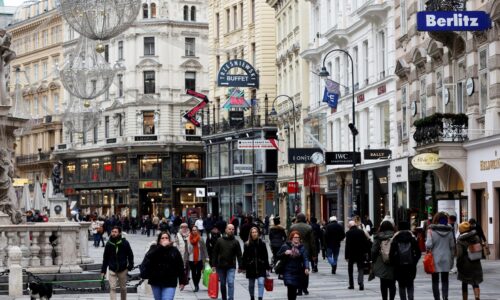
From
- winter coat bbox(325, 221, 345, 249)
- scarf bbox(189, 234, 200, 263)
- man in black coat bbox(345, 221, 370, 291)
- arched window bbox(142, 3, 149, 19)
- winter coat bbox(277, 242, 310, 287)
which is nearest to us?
winter coat bbox(277, 242, 310, 287)

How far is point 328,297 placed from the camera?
87.4 feet

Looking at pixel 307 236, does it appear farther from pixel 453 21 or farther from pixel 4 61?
pixel 453 21

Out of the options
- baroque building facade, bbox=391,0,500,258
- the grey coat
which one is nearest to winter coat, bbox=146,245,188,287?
the grey coat

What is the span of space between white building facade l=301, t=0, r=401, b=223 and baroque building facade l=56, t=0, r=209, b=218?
37191 millimetres

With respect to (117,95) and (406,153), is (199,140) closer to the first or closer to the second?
(117,95)

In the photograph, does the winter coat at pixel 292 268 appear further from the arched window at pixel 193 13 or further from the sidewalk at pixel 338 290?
the arched window at pixel 193 13

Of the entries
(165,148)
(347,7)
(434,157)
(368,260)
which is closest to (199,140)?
(165,148)

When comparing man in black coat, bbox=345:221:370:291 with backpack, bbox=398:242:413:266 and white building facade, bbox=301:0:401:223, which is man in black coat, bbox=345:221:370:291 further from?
white building facade, bbox=301:0:401:223

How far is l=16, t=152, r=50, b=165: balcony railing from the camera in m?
118

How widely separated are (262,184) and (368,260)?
52.2m

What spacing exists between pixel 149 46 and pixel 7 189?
7632 cm

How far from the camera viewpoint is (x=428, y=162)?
4031 cm

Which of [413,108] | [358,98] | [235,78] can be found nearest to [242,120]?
[235,78]

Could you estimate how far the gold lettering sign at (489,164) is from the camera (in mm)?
37625
